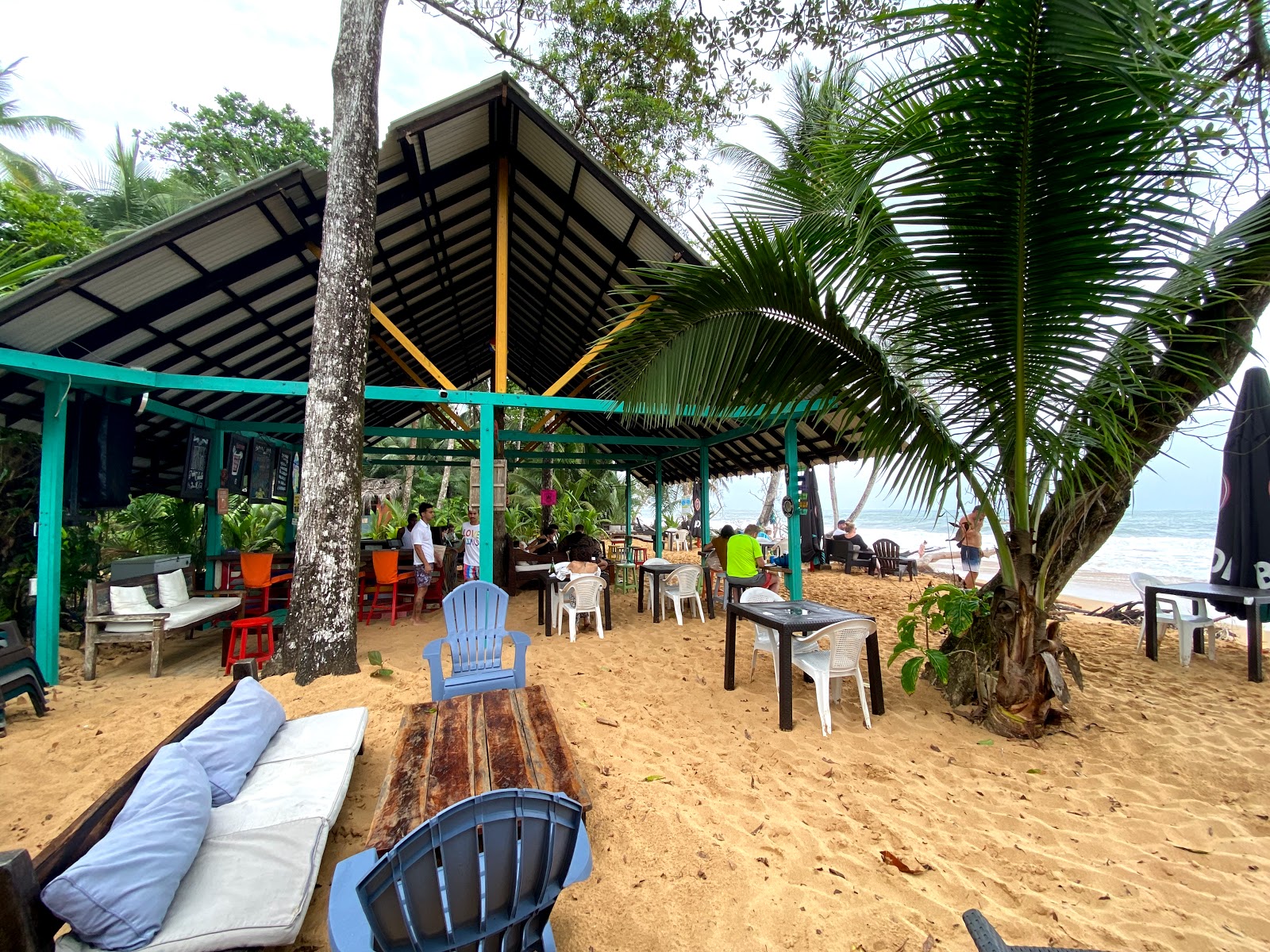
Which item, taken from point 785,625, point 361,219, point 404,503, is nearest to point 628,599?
point 785,625

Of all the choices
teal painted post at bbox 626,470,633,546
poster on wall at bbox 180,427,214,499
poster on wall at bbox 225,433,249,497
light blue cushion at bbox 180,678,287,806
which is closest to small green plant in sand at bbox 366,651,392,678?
light blue cushion at bbox 180,678,287,806

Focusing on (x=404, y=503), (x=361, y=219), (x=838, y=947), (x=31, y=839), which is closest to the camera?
(x=838, y=947)

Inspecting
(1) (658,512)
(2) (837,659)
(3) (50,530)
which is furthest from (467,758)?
(1) (658,512)

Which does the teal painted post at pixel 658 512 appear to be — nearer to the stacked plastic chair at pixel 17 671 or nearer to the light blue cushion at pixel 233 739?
the stacked plastic chair at pixel 17 671

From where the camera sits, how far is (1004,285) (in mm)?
3086

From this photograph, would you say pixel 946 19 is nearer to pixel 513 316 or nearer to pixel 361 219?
pixel 361 219

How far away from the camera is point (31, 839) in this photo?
269cm

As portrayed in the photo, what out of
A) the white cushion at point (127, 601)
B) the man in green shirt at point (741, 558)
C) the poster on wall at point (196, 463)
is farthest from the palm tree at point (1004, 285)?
the poster on wall at point (196, 463)

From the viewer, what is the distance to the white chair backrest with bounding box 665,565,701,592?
25.0 feet

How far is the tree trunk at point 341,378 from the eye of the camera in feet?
16.2

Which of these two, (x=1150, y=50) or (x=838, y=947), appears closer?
(x=1150, y=50)

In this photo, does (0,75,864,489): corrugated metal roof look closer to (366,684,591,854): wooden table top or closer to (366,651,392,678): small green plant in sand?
(366,651,392,678): small green plant in sand

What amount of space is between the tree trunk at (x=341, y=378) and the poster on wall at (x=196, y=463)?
12.1ft

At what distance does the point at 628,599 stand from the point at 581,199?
19.6ft
